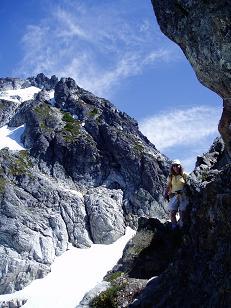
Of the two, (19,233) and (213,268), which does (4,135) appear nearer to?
(19,233)

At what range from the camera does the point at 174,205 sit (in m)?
20.4

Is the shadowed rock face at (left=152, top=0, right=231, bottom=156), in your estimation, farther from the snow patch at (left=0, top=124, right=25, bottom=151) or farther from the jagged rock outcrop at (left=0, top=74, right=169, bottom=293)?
the snow patch at (left=0, top=124, right=25, bottom=151)

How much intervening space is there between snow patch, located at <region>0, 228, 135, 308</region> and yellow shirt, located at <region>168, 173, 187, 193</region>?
64180 millimetres

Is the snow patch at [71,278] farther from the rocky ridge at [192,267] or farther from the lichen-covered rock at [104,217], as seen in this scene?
the rocky ridge at [192,267]

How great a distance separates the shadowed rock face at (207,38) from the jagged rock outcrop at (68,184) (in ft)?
266

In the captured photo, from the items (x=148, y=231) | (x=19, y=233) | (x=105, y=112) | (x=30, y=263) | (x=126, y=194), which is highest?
(x=105, y=112)

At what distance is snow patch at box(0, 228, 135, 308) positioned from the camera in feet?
277

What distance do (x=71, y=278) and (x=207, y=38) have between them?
83233 millimetres

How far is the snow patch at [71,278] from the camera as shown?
84.5 m

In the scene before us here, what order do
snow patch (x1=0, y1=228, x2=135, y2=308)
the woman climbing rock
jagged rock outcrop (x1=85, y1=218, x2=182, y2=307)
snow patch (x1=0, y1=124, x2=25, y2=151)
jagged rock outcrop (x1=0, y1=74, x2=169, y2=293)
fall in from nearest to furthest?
jagged rock outcrop (x1=85, y1=218, x2=182, y2=307) → the woman climbing rock → snow patch (x1=0, y1=228, x2=135, y2=308) → jagged rock outcrop (x1=0, y1=74, x2=169, y2=293) → snow patch (x1=0, y1=124, x2=25, y2=151)

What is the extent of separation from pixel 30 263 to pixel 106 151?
4361 cm

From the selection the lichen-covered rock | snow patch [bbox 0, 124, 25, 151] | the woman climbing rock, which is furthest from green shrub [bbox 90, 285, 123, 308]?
snow patch [bbox 0, 124, 25, 151]

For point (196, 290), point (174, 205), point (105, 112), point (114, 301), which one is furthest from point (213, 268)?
point (105, 112)

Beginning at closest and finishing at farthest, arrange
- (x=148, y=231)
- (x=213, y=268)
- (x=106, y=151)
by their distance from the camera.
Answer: (x=213, y=268), (x=148, y=231), (x=106, y=151)
